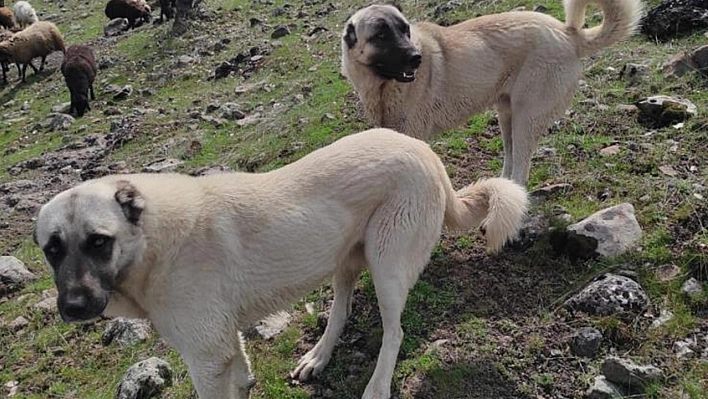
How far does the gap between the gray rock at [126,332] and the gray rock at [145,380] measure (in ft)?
2.20

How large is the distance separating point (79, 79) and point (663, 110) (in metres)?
12.4

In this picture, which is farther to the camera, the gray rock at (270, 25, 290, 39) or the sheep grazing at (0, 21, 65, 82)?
the sheep grazing at (0, 21, 65, 82)

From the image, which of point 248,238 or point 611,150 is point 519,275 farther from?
point 248,238

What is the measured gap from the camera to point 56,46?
1988 centimetres

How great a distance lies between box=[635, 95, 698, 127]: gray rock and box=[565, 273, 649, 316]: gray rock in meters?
2.96

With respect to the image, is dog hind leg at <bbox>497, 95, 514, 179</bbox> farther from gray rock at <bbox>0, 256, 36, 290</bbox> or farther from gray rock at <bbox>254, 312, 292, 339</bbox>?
gray rock at <bbox>0, 256, 36, 290</bbox>

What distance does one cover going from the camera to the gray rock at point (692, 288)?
4.74 m

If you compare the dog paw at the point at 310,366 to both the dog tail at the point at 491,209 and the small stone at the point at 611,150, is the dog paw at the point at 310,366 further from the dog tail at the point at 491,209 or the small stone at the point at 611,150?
the small stone at the point at 611,150

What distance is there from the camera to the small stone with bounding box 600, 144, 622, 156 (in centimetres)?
692

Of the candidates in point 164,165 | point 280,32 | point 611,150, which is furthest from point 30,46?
point 611,150

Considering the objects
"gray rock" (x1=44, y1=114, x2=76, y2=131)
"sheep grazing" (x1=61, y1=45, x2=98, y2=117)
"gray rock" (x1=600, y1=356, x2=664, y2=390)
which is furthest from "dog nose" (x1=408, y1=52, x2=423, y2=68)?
"sheep grazing" (x1=61, y1=45, x2=98, y2=117)

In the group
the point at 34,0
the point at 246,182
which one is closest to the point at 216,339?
the point at 246,182

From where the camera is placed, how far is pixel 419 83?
263 inches

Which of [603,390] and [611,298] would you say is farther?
[611,298]
